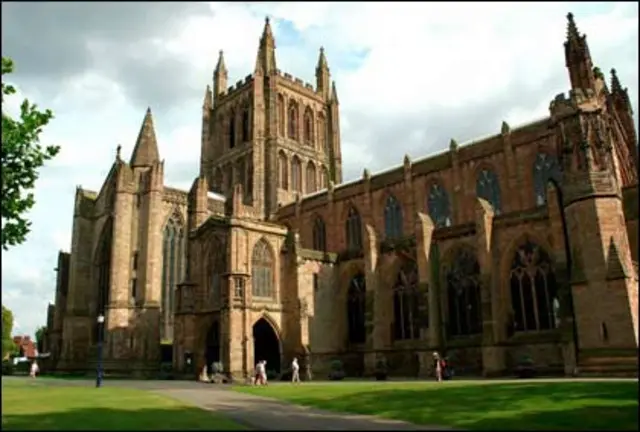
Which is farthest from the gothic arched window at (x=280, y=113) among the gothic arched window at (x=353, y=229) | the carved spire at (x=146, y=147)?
the gothic arched window at (x=353, y=229)

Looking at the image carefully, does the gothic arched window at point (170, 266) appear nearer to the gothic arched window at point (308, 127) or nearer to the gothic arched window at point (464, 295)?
the gothic arched window at point (308, 127)

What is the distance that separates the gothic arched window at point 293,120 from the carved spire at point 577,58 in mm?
39849

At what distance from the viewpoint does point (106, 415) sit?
14.5m

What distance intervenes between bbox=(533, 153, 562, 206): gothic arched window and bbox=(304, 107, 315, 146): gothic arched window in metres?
36.5

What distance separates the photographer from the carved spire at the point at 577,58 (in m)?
33.0

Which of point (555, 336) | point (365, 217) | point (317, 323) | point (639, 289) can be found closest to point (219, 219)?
point (317, 323)

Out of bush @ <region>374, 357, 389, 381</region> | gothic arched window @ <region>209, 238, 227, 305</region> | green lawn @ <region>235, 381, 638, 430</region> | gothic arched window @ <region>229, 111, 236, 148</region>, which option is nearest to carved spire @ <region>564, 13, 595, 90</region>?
green lawn @ <region>235, 381, 638, 430</region>

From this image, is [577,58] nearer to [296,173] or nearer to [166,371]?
[166,371]

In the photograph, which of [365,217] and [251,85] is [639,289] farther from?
[251,85]

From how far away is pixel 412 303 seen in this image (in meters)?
37.7

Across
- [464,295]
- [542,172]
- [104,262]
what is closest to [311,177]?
[104,262]

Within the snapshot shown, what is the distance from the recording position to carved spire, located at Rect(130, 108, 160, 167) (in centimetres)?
5303

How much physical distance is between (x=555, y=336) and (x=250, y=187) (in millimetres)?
41409

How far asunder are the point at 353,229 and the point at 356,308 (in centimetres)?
985
